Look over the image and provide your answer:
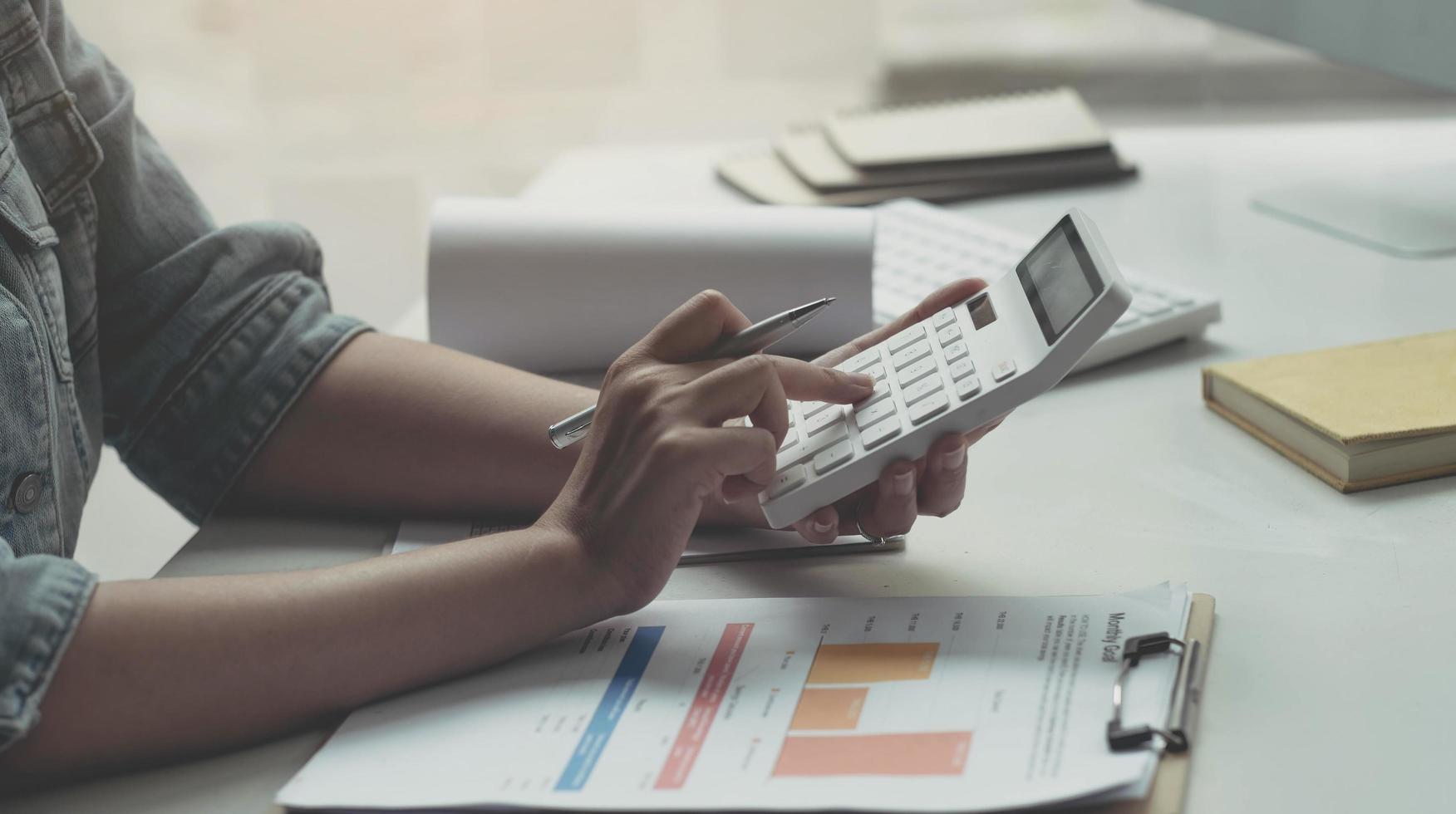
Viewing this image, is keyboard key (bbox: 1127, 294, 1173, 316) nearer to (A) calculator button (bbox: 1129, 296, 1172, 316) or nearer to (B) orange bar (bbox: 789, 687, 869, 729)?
(A) calculator button (bbox: 1129, 296, 1172, 316)

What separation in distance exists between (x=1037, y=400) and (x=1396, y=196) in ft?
1.55

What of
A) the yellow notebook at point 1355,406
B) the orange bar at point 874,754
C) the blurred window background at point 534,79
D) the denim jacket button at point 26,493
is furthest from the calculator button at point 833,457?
the blurred window background at point 534,79

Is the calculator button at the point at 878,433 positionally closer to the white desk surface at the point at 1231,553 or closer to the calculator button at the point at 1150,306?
the white desk surface at the point at 1231,553

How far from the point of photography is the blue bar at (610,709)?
43cm

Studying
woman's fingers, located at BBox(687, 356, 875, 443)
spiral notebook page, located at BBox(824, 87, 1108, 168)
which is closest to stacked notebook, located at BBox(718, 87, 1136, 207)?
spiral notebook page, located at BBox(824, 87, 1108, 168)

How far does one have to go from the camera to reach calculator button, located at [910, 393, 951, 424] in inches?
20.5

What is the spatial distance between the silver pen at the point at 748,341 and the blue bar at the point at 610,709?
94 millimetres

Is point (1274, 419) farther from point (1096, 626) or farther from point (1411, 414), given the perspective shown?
point (1096, 626)

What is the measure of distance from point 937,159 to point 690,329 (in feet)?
2.07

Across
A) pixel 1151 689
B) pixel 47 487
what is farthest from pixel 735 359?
pixel 47 487

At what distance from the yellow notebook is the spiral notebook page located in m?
0.47

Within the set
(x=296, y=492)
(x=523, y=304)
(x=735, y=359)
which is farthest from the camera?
(x=523, y=304)

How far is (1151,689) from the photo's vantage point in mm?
448

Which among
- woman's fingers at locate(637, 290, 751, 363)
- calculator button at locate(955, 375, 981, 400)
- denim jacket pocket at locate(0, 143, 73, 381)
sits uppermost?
denim jacket pocket at locate(0, 143, 73, 381)
